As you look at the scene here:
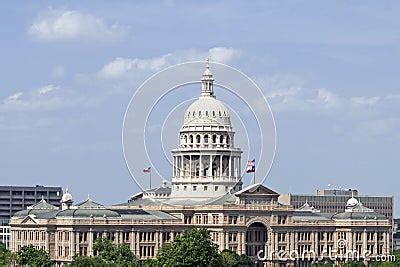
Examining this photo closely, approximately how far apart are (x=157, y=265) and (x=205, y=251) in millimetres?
6753

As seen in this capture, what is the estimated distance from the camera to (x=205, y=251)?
197125 mm

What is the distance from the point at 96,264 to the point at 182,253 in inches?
452

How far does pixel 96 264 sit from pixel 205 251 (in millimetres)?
14653

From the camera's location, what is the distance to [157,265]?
197875mm

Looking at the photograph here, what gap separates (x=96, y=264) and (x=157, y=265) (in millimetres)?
8554

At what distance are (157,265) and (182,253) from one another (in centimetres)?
418

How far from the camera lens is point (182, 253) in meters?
196

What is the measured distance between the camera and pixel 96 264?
639ft
